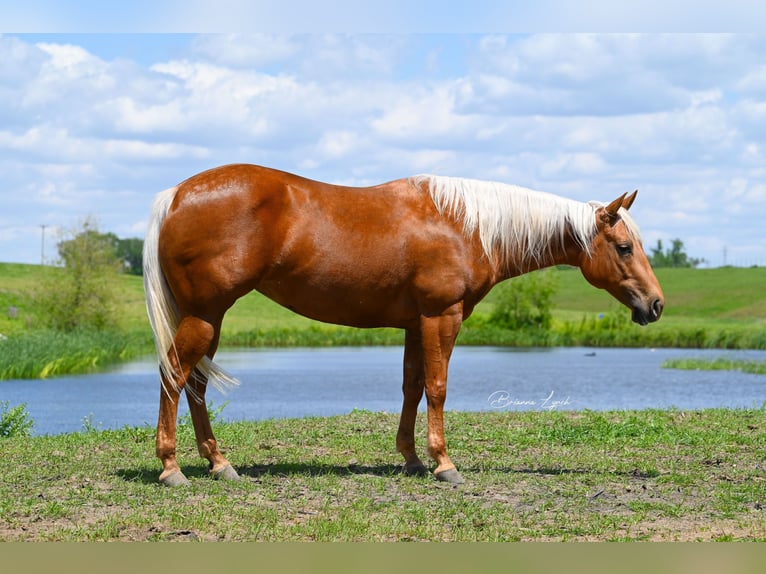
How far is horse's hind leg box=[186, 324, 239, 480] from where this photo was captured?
20.7 ft

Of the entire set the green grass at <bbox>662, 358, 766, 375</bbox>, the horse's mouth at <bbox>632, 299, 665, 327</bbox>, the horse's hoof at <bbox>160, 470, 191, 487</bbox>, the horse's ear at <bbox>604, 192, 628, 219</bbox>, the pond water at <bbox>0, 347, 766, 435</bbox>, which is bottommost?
the pond water at <bbox>0, 347, 766, 435</bbox>

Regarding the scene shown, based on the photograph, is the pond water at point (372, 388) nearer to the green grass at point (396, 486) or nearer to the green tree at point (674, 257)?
the green grass at point (396, 486)

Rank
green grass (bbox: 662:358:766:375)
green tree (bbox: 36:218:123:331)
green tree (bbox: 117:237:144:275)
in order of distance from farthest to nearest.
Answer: green tree (bbox: 117:237:144:275), green tree (bbox: 36:218:123:331), green grass (bbox: 662:358:766:375)

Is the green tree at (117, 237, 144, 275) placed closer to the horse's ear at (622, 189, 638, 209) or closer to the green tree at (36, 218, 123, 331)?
the green tree at (36, 218, 123, 331)

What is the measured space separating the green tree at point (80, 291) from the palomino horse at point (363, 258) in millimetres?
32546

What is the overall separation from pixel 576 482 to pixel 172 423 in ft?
9.57

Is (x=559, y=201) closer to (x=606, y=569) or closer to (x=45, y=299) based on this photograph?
(x=606, y=569)

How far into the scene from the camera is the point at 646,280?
6.78m

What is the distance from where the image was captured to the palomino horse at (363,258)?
6086 millimetres

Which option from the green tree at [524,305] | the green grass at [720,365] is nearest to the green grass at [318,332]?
the green tree at [524,305]

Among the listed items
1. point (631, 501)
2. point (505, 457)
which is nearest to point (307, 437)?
point (505, 457)

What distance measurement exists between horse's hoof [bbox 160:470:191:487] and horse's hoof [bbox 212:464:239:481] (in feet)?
0.85

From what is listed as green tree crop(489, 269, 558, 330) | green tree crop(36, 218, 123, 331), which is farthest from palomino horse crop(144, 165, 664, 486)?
green tree crop(489, 269, 558, 330)

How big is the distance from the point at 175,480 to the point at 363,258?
201cm
